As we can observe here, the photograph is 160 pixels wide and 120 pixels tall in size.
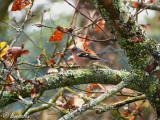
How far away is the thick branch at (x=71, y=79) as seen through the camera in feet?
3.19

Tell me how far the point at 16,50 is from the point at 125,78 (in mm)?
583

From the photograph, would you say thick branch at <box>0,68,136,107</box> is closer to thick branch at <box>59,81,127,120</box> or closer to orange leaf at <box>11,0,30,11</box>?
thick branch at <box>59,81,127,120</box>

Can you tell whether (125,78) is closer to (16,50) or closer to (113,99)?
(16,50)

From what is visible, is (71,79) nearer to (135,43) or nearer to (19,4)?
(135,43)

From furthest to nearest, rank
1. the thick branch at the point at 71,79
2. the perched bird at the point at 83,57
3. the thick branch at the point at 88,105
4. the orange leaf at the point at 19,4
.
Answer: the perched bird at the point at 83,57 → the orange leaf at the point at 19,4 → the thick branch at the point at 71,79 → the thick branch at the point at 88,105

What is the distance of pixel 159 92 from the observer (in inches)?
37.9

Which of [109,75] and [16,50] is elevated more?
[16,50]

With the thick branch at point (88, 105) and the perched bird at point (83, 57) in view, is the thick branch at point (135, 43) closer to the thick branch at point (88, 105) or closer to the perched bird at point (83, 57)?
the thick branch at point (88, 105)

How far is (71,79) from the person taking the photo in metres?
1.02

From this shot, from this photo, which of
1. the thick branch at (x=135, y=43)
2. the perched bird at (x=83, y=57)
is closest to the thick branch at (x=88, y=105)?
the thick branch at (x=135, y=43)

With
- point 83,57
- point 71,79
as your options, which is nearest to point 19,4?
point 71,79

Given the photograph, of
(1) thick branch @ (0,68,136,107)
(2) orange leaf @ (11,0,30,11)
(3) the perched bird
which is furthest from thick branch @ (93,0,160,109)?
(3) the perched bird

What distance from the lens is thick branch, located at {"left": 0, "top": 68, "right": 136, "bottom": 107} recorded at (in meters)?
0.97

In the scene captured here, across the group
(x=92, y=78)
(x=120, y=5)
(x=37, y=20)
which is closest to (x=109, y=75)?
(x=92, y=78)
